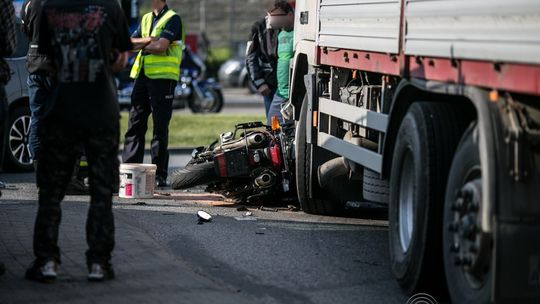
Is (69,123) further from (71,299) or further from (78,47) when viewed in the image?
(71,299)

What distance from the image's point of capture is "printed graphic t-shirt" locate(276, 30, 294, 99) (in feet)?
43.2

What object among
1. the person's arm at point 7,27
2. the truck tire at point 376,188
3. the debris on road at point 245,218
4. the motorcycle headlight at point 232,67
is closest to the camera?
the person's arm at point 7,27

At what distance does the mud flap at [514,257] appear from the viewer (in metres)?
5.72

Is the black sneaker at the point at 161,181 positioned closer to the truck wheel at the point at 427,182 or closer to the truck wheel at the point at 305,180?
the truck wheel at the point at 305,180

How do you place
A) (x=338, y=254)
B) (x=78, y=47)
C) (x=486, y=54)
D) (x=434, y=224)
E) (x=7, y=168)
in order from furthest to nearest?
(x=7, y=168)
(x=338, y=254)
(x=78, y=47)
(x=434, y=224)
(x=486, y=54)

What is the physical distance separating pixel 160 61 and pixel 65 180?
520cm

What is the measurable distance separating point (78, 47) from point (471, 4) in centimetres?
240

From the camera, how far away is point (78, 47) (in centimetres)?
723

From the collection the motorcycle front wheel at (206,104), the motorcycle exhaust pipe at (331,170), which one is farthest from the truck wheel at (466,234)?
the motorcycle front wheel at (206,104)

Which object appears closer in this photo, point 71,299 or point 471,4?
point 471,4

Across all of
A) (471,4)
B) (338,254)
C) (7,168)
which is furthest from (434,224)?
(7,168)

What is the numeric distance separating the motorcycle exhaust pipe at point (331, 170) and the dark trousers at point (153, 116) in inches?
108

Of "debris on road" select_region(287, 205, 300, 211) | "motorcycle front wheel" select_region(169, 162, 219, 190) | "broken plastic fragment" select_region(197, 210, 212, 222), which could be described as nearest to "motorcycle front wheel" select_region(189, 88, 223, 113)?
"motorcycle front wheel" select_region(169, 162, 219, 190)

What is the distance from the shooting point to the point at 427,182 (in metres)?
6.75
